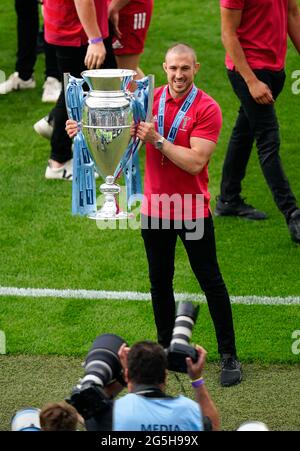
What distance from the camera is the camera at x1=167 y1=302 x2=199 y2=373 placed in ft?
15.5

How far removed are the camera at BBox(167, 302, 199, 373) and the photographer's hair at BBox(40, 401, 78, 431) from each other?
0.57 m

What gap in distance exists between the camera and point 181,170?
6.01 metres

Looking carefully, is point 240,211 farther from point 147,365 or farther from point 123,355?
point 147,365

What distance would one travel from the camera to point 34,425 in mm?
4590

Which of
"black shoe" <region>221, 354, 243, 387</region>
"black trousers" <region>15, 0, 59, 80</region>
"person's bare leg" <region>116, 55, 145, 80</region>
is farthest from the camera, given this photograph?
"black trousers" <region>15, 0, 59, 80</region>

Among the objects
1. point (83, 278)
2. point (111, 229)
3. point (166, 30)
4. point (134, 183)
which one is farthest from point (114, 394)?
point (166, 30)

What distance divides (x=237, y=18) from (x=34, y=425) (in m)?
3.93

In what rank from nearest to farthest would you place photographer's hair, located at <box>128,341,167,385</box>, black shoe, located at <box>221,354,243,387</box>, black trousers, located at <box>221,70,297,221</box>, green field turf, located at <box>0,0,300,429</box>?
photographer's hair, located at <box>128,341,167,385</box>
black shoe, located at <box>221,354,243,387</box>
green field turf, located at <box>0,0,300,429</box>
black trousers, located at <box>221,70,297,221</box>

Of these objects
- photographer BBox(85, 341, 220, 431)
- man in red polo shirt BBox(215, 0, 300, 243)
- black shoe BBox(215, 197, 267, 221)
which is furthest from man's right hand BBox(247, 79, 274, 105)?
photographer BBox(85, 341, 220, 431)

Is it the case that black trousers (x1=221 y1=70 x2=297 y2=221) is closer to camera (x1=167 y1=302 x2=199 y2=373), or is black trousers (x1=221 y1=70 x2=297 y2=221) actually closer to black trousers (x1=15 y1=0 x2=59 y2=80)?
camera (x1=167 y1=302 x2=199 y2=373)

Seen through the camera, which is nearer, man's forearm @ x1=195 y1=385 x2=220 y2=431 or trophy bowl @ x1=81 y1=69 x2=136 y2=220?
man's forearm @ x1=195 y1=385 x2=220 y2=431

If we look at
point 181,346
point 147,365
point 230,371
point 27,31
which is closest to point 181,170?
point 230,371

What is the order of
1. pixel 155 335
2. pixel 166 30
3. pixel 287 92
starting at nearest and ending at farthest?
pixel 155 335 < pixel 287 92 < pixel 166 30
